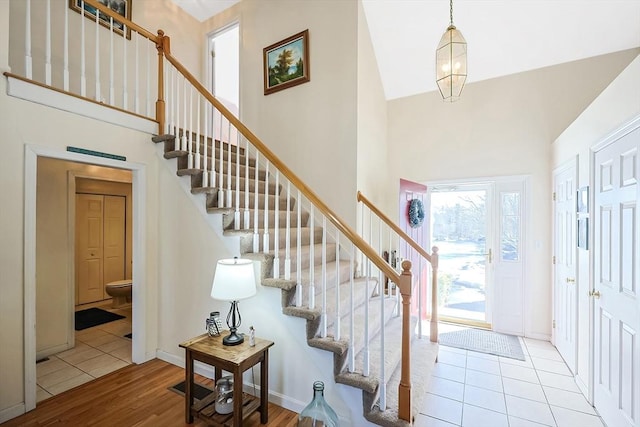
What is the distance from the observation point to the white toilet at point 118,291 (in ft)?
15.1

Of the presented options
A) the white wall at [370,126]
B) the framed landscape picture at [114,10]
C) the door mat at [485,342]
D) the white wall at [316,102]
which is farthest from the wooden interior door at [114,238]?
the door mat at [485,342]

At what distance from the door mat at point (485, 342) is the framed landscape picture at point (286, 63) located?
3.67 meters

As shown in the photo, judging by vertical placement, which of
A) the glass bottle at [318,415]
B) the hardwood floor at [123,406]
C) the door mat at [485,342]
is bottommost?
the door mat at [485,342]

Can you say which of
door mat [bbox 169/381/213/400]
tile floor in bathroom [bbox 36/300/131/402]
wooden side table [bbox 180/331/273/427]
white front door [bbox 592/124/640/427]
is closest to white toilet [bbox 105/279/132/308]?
tile floor in bathroom [bbox 36/300/131/402]

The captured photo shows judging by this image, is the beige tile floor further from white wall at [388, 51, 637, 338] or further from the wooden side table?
the wooden side table

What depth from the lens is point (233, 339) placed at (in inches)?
86.3

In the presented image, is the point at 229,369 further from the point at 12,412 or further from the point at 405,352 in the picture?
the point at 12,412

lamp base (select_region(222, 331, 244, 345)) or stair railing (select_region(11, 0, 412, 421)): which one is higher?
stair railing (select_region(11, 0, 412, 421))

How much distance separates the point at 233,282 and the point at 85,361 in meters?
2.30

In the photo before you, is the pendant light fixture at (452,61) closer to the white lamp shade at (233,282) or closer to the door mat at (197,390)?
the white lamp shade at (233,282)

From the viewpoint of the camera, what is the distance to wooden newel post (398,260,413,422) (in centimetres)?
185

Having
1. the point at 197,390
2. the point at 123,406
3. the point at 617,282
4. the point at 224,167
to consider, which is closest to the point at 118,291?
the point at 123,406

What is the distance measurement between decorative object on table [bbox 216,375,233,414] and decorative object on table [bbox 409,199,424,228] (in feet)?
9.17

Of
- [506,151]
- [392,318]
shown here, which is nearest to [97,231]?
[392,318]
